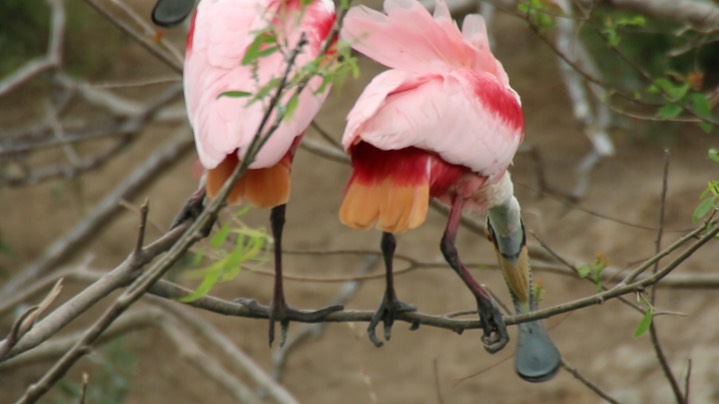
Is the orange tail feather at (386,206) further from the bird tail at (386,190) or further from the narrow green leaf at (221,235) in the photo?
the narrow green leaf at (221,235)

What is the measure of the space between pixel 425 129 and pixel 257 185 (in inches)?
11.4

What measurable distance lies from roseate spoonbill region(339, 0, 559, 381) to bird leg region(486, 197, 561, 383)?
121 mm

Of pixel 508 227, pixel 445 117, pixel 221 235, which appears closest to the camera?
pixel 221 235

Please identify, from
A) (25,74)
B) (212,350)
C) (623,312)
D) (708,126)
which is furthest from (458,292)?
(708,126)

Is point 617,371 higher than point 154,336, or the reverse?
point 617,371

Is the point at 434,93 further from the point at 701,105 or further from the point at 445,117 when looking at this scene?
the point at 701,105

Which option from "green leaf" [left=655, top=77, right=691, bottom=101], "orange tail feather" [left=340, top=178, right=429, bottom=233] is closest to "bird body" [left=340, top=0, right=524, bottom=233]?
"orange tail feather" [left=340, top=178, right=429, bottom=233]

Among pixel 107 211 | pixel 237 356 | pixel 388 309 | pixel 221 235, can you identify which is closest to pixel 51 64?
pixel 107 211

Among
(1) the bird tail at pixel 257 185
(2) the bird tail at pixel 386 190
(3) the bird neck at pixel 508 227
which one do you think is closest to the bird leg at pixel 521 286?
(3) the bird neck at pixel 508 227

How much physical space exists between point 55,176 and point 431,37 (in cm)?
234

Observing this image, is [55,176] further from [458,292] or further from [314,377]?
[458,292]

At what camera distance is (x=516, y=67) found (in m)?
5.70

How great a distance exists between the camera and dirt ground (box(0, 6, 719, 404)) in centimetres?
461

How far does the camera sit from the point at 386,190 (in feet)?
5.96
